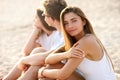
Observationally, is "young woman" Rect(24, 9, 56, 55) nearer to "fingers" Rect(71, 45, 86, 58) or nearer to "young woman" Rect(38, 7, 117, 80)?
"young woman" Rect(38, 7, 117, 80)

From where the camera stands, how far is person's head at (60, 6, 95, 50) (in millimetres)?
3871

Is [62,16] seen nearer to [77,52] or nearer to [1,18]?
[77,52]

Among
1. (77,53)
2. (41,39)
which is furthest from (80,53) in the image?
(41,39)

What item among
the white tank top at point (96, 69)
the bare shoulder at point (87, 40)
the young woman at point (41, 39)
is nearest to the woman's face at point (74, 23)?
the bare shoulder at point (87, 40)

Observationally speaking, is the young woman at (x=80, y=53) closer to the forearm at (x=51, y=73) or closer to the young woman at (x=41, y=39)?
the forearm at (x=51, y=73)

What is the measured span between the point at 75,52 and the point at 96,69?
0.27 metres

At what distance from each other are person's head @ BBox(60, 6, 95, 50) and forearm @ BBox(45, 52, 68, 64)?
133 millimetres

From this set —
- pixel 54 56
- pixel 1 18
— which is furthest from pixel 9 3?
pixel 54 56

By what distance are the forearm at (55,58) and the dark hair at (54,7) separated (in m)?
0.44

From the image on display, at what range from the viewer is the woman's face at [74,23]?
3873 mm

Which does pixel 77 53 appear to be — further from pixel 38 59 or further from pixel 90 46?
pixel 38 59

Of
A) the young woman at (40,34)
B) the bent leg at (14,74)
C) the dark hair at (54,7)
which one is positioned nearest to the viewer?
the dark hair at (54,7)

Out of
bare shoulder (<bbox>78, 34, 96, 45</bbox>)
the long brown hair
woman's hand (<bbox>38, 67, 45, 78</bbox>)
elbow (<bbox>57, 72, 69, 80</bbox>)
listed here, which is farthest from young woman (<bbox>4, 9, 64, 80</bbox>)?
bare shoulder (<bbox>78, 34, 96, 45</bbox>)

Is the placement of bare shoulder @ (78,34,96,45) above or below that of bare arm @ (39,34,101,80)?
above
